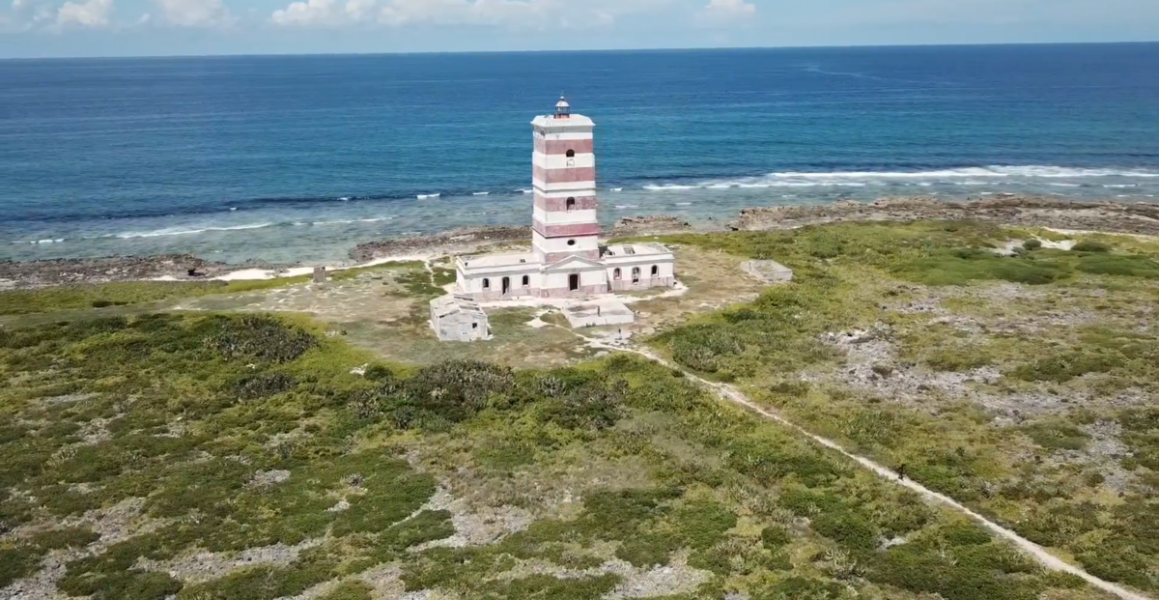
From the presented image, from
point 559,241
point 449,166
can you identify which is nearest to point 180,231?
point 449,166

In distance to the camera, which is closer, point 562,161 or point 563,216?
point 562,161

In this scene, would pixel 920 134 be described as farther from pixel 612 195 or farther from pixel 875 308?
pixel 875 308

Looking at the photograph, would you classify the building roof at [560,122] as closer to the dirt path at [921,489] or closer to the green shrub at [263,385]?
the dirt path at [921,489]

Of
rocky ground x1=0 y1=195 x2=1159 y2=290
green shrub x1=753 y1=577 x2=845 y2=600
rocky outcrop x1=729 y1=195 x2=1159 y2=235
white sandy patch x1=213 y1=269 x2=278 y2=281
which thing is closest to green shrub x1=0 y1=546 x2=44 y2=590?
green shrub x1=753 y1=577 x2=845 y2=600

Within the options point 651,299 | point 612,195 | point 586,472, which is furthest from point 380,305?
point 612,195

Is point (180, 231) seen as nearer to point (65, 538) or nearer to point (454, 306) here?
point (454, 306)

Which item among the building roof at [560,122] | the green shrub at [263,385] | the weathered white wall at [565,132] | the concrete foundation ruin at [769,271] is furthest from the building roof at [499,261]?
the concrete foundation ruin at [769,271]
